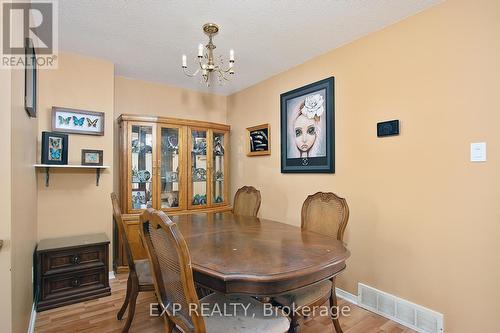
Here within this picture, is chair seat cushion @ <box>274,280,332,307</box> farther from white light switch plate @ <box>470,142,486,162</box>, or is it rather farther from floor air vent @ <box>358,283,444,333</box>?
white light switch plate @ <box>470,142,486,162</box>

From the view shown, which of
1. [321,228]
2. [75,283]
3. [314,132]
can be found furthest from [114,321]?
[314,132]

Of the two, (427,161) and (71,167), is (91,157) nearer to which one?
(71,167)

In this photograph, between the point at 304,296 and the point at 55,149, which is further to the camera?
the point at 55,149

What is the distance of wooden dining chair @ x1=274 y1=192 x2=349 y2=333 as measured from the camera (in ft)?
4.94

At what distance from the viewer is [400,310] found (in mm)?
2039

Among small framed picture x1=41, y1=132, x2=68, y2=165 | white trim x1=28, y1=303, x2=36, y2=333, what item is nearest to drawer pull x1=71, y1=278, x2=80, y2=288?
white trim x1=28, y1=303, x2=36, y2=333

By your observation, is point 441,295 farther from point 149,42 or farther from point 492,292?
point 149,42

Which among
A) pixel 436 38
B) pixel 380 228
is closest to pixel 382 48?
pixel 436 38

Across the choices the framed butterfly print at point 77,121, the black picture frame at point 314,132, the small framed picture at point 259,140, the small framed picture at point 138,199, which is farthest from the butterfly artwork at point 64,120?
the black picture frame at point 314,132

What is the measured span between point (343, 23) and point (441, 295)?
7.20 ft

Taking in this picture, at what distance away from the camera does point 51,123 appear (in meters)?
2.58

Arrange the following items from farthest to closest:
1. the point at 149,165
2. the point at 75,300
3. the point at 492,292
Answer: the point at 149,165 → the point at 75,300 → the point at 492,292
